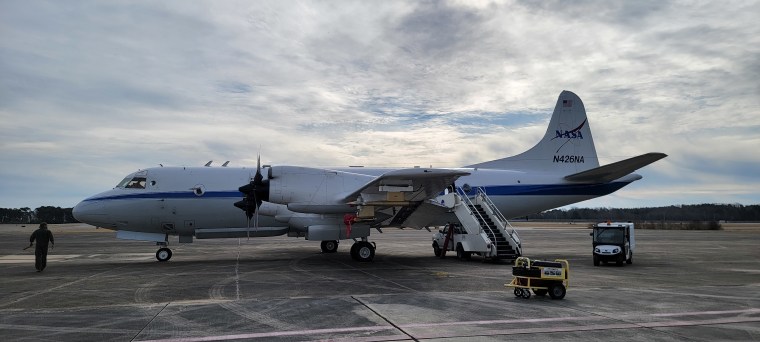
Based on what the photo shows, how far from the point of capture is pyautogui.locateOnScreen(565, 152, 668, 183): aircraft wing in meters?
18.6

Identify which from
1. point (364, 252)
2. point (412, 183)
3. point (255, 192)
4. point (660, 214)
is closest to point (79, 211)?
point (255, 192)

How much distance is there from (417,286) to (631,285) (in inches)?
226

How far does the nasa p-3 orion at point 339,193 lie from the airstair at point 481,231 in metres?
0.63

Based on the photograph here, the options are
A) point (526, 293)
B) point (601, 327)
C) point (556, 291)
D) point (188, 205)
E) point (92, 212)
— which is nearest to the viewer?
point (601, 327)

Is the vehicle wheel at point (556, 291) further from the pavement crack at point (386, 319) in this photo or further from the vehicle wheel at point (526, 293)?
the pavement crack at point (386, 319)

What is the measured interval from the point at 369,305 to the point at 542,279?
3870 mm

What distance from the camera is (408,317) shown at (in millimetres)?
8586

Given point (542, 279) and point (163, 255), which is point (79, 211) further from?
point (542, 279)

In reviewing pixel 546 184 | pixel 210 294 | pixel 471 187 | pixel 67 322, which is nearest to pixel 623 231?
pixel 546 184

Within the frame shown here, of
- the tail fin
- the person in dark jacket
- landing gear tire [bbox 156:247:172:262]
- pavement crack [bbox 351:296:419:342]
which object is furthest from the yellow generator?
the person in dark jacket

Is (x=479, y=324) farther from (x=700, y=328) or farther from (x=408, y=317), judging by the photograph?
(x=700, y=328)

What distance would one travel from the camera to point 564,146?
24.5m

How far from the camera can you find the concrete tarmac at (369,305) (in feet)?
24.6

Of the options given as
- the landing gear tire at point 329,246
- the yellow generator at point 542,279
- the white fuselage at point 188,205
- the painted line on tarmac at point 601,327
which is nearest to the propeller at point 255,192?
the white fuselage at point 188,205
